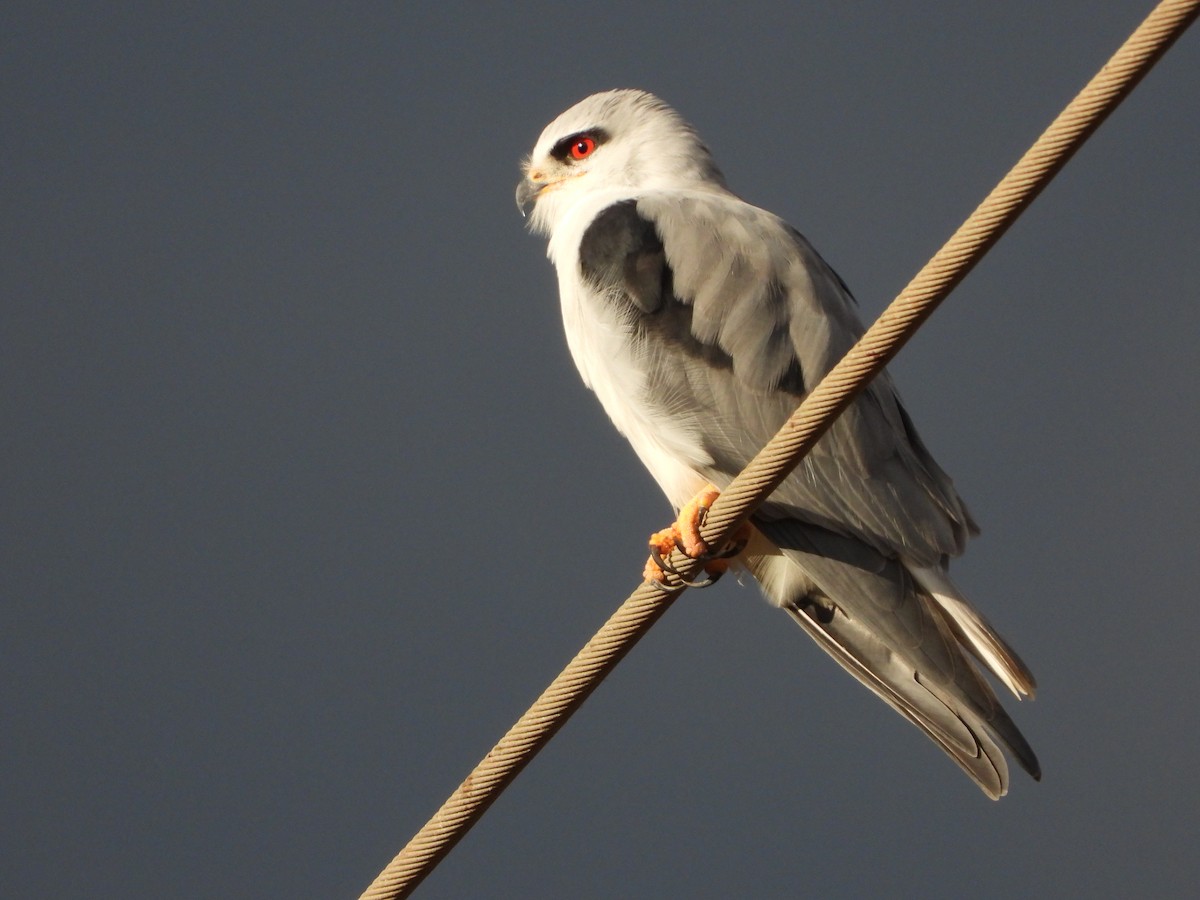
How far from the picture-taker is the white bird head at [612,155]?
428 centimetres

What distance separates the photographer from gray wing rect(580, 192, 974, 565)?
3.35 metres

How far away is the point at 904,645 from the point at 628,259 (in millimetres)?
1202

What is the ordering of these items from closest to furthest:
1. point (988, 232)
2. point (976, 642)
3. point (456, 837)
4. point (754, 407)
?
point (988, 232) < point (456, 837) < point (976, 642) < point (754, 407)

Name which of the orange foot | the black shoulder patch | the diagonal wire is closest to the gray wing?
the black shoulder patch

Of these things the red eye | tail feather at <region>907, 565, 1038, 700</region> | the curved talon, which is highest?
the red eye

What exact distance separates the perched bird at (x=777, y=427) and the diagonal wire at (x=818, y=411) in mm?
529

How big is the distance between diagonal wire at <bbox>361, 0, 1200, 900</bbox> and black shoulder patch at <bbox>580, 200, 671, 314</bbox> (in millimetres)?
835

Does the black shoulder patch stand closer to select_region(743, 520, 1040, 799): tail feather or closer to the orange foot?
the orange foot

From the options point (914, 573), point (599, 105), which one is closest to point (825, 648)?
point (914, 573)

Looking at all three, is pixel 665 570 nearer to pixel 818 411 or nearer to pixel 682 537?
pixel 682 537

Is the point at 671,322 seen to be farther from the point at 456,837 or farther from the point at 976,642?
the point at 456,837

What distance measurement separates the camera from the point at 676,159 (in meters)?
4.29

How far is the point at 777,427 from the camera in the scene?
341cm

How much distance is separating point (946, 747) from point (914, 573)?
404 millimetres
